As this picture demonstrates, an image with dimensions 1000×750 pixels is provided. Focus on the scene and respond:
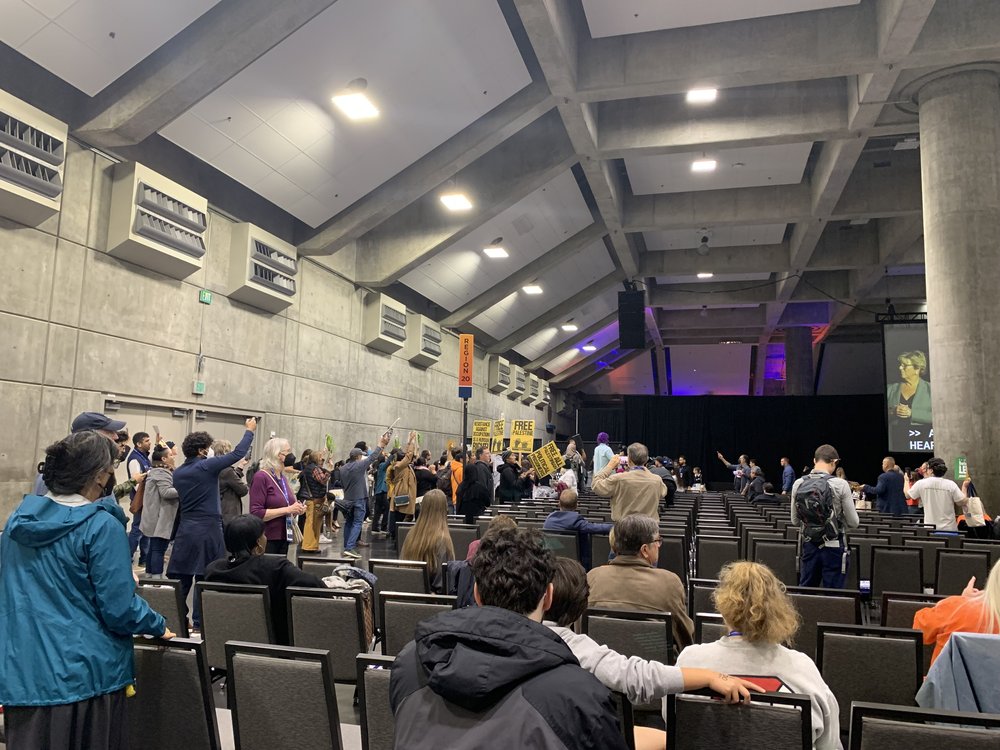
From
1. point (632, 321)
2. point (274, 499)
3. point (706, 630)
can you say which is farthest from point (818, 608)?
point (632, 321)

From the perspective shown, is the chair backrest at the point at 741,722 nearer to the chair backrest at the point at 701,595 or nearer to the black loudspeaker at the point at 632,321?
the chair backrest at the point at 701,595

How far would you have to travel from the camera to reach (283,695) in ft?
6.81

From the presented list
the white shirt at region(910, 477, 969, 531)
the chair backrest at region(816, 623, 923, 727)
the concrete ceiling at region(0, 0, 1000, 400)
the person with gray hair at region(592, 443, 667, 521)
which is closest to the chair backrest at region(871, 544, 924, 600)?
the person with gray hair at region(592, 443, 667, 521)

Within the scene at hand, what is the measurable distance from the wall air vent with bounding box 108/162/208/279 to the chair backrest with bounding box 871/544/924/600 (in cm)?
774

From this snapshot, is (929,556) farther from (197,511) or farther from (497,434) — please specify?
(497,434)

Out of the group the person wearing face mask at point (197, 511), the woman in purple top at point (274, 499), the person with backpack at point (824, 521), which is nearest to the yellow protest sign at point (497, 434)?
the woman in purple top at point (274, 499)

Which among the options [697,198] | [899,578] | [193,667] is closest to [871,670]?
[193,667]

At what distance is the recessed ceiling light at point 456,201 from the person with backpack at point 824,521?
8.66m

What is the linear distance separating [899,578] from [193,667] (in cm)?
486

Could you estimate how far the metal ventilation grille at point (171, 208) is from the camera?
7.63m

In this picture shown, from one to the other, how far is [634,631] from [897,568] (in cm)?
330

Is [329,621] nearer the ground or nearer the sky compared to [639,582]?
nearer the ground

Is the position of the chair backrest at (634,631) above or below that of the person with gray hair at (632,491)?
below

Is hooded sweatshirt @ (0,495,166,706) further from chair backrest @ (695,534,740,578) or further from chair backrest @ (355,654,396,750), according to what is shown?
chair backrest @ (695,534,740,578)
